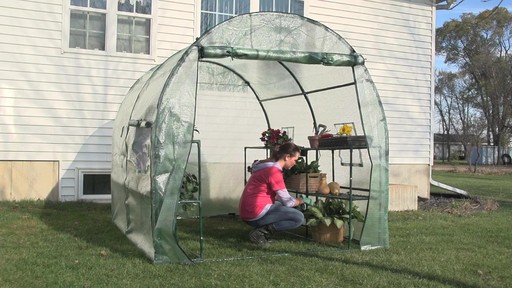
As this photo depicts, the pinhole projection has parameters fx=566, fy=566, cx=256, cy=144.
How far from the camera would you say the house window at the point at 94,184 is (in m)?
10.5

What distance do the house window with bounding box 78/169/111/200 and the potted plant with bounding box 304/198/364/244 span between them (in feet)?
15.7

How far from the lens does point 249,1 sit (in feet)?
38.8

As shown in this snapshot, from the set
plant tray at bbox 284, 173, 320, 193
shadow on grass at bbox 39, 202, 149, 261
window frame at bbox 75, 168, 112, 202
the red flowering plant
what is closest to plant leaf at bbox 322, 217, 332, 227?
plant tray at bbox 284, 173, 320, 193

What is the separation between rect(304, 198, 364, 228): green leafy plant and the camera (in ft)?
23.7

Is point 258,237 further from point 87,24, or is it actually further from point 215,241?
point 87,24

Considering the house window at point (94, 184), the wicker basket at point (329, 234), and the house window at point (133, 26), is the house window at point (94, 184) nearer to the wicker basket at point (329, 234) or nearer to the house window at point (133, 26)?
the house window at point (133, 26)

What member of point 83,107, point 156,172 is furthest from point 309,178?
point 83,107

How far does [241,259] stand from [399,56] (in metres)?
8.59

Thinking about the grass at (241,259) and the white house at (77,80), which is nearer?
the grass at (241,259)

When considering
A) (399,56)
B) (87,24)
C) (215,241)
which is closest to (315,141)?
(215,241)

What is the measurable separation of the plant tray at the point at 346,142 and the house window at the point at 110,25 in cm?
477

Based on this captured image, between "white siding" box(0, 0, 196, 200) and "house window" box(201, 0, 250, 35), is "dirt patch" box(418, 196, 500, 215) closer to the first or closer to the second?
"house window" box(201, 0, 250, 35)

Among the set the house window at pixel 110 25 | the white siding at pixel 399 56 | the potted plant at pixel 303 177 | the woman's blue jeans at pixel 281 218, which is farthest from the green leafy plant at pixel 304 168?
the white siding at pixel 399 56

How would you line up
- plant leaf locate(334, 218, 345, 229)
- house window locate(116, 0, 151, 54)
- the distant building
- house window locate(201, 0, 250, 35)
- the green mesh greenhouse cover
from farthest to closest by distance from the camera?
the distant building < house window locate(201, 0, 250, 35) < house window locate(116, 0, 151, 54) < plant leaf locate(334, 218, 345, 229) < the green mesh greenhouse cover
